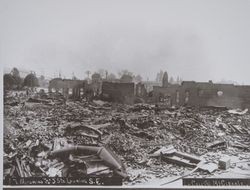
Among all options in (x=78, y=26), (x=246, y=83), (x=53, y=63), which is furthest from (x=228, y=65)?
(x=53, y=63)

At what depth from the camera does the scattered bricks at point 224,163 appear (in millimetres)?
2230

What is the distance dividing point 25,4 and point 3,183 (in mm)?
1259

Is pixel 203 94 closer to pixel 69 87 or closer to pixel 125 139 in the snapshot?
pixel 125 139

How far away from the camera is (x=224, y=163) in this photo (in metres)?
2.23

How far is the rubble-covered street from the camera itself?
222 cm

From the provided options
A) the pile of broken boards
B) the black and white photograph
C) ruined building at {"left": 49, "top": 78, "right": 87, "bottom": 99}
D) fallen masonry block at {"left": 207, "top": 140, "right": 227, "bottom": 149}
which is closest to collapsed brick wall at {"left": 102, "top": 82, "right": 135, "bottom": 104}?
the black and white photograph

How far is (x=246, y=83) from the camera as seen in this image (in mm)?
2256

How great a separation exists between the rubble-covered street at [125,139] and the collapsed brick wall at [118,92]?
46 millimetres

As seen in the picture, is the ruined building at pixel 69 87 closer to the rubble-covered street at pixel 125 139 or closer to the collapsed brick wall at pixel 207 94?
the rubble-covered street at pixel 125 139

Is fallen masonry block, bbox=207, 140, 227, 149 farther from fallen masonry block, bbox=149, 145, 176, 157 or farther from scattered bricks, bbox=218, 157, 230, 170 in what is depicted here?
fallen masonry block, bbox=149, 145, 176, 157

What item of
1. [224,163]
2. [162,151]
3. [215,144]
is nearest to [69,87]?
[162,151]

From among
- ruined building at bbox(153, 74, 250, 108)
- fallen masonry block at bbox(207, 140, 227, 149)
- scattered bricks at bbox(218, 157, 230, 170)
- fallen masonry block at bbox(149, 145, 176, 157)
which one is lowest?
scattered bricks at bbox(218, 157, 230, 170)

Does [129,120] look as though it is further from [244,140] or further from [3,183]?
[3,183]

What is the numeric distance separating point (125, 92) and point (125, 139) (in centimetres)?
34
